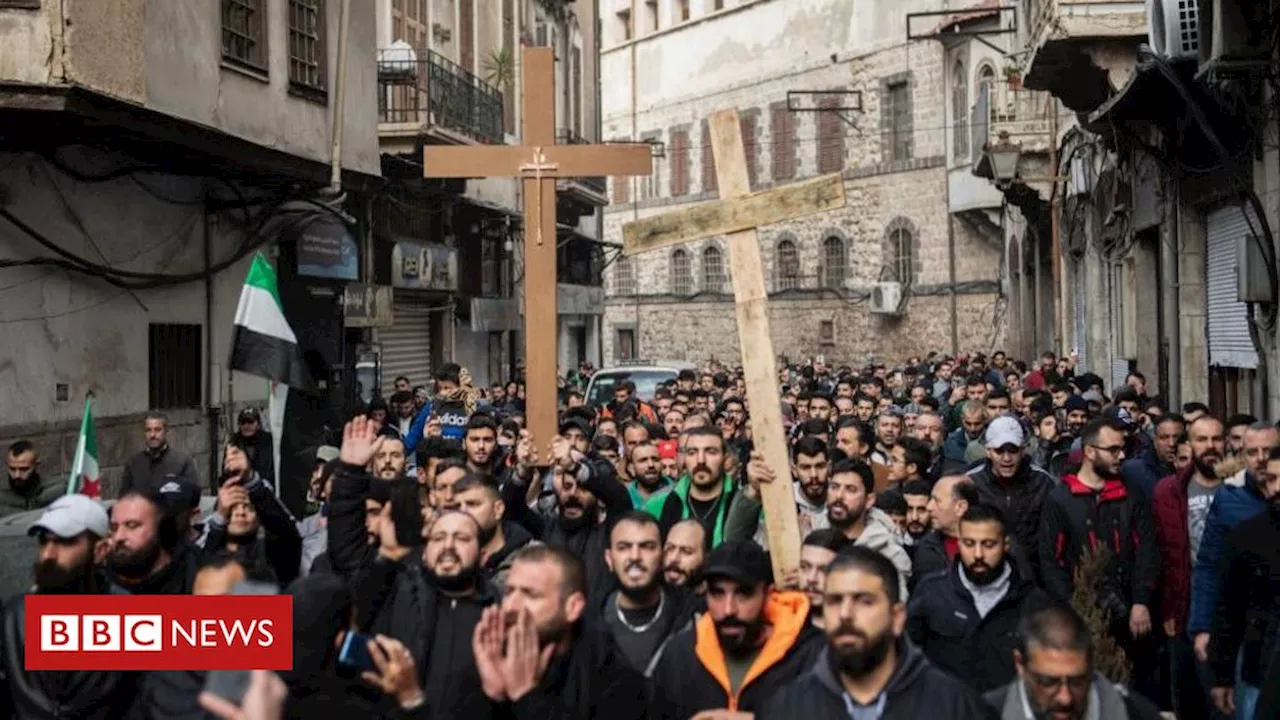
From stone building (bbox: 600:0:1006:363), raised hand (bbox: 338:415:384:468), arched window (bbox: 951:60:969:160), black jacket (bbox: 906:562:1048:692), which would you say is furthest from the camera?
stone building (bbox: 600:0:1006:363)

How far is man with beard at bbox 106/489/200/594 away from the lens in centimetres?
598

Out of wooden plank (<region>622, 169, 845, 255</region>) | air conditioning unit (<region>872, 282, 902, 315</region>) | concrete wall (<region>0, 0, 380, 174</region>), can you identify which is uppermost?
concrete wall (<region>0, 0, 380, 174</region>)

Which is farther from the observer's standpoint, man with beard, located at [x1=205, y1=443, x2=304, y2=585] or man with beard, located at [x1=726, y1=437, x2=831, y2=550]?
man with beard, located at [x1=726, y1=437, x2=831, y2=550]

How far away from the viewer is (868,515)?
7.93m

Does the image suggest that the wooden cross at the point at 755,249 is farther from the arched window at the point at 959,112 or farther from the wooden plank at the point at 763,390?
the arched window at the point at 959,112

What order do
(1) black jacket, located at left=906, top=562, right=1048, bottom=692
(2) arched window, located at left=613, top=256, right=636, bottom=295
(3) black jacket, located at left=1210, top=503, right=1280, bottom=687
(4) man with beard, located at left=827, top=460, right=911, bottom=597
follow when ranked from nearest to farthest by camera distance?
(1) black jacket, located at left=906, top=562, right=1048, bottom=692 < (3) black jacket, located at left=1210, top=503, right=1280, bottom=687 < (4) man with beard, located at left=827, top=460, right=911, bottom=597 < (2) arched window, located at left=613, top=256, right=636, bottom=295

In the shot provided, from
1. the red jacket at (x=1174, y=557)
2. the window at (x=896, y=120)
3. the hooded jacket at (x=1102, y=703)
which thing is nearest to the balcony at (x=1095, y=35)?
the red jacket at (x=1174, y=557)

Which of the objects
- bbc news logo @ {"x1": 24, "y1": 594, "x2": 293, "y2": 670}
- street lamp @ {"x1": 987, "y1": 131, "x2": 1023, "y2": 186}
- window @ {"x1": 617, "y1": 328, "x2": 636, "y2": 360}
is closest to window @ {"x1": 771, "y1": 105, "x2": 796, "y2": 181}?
window @ {"x1": 617, "y1": 328, "x2": 636, "y2": 360}

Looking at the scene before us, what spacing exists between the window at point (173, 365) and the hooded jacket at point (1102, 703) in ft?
37.0

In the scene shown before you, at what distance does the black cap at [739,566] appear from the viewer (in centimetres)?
550

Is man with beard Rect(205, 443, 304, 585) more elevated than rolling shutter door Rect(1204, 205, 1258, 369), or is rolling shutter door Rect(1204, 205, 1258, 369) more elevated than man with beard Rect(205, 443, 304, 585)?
rolling shutter door Rect(1204, 205, 1258, 369)

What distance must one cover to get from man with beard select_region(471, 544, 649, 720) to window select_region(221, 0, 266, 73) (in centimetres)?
1068

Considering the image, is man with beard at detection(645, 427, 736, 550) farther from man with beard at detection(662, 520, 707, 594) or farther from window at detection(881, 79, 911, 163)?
window at detection(881, 79, 911, 163)

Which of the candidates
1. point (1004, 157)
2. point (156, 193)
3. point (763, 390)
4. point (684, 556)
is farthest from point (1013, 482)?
point (1004, 157)
